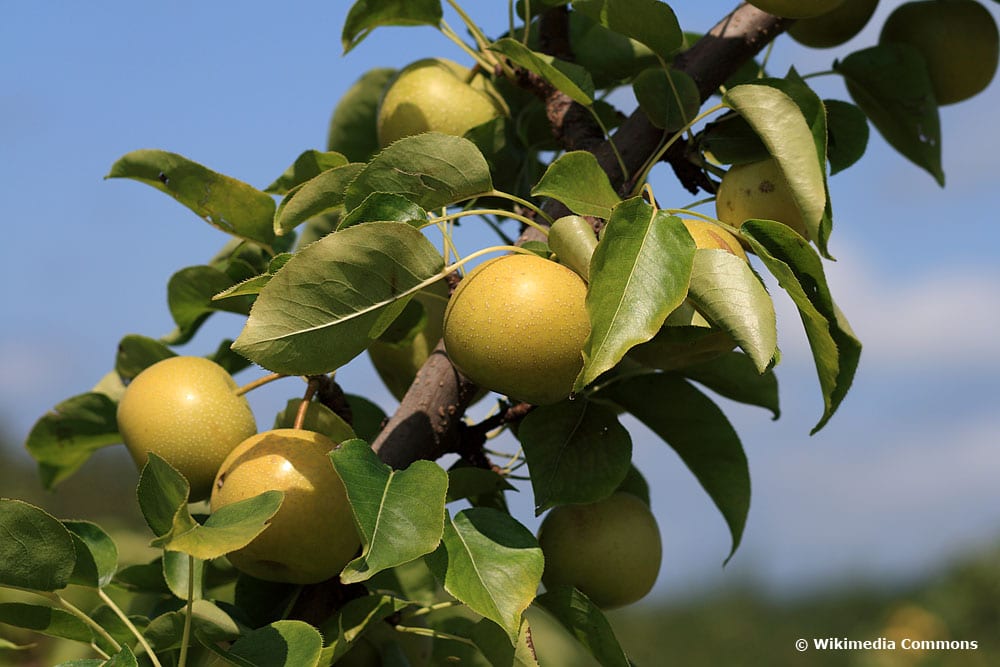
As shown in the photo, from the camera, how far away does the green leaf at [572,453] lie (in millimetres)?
1062

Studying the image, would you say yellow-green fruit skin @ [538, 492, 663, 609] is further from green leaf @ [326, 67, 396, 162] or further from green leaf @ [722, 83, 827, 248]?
green leaf @ [326, 67, 396, 162]

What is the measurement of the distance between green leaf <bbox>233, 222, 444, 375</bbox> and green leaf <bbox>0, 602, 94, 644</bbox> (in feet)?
1.08

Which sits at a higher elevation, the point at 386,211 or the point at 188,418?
the point at 386,211

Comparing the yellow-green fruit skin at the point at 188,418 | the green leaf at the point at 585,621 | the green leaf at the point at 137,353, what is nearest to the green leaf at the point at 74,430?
the green leaf at the point at 137,353

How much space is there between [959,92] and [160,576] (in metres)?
1.31

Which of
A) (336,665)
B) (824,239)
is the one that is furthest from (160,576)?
(824,239)

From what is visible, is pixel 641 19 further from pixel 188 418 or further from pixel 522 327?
pixel 188 418

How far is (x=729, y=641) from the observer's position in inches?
352

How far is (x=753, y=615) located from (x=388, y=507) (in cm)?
913

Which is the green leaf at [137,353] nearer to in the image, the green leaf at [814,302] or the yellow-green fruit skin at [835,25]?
the green leaf at [814,302]

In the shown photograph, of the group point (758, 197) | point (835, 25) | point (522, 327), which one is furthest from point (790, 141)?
point (835, 25)

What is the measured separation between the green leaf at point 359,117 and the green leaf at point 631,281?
2.45ft

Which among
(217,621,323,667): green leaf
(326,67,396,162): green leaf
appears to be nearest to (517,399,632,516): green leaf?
(217,621,323,667): green leaf

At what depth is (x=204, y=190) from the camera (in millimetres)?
1165
